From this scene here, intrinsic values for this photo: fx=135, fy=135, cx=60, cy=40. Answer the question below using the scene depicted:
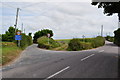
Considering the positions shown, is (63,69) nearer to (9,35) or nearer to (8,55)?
(8,55)

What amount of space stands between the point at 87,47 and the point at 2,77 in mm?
21253

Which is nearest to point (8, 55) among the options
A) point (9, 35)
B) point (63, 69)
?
point (63, 69)

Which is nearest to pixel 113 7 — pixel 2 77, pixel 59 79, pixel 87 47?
pixel 59 79

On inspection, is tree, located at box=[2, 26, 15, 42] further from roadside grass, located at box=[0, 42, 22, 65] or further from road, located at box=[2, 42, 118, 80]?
road, located at box=[2, 42, 118, 80]

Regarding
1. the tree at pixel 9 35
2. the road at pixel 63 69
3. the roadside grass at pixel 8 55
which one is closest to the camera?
the road at pixel 63 69

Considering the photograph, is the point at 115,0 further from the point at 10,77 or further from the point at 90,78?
the point at 10,77

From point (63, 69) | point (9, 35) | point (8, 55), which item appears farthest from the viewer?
point (9, 35)

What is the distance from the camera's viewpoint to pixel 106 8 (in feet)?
43.8

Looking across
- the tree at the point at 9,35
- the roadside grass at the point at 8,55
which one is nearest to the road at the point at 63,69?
the roadside grass at the point at 8,55

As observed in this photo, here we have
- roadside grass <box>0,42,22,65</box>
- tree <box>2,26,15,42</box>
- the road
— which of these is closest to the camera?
the road

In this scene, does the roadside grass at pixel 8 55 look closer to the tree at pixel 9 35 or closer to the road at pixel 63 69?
the road at pixel 63 69

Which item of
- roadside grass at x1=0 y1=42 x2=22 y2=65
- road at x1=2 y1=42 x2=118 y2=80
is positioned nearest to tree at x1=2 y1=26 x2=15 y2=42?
roadside grass at x1=0 y1=42 x2=22 y2=65

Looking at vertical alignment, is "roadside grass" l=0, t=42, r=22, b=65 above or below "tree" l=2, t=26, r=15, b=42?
below

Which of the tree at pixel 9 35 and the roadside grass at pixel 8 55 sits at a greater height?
the tree at pixel 9 35
